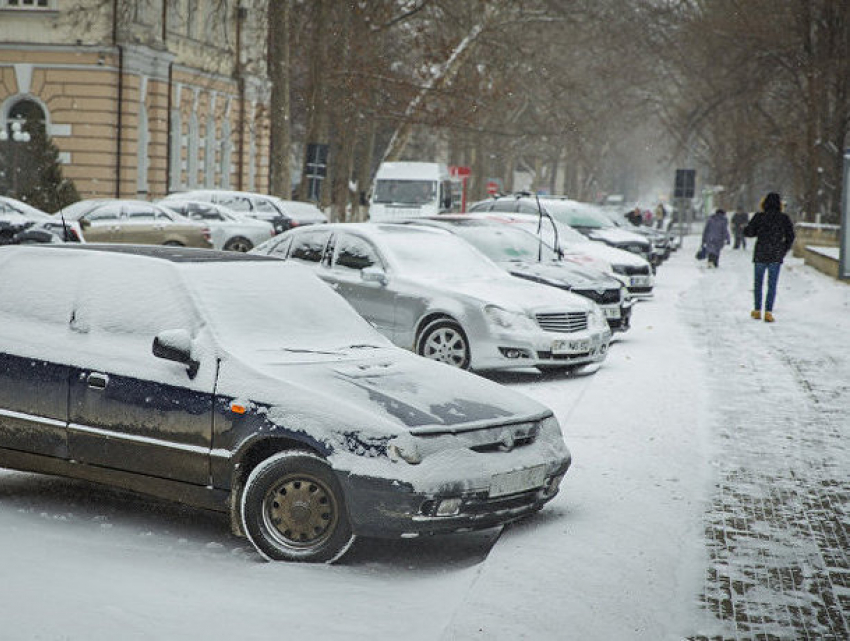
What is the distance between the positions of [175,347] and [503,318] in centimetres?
693

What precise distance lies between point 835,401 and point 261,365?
7497mm

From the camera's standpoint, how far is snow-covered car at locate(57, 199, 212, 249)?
28.4 m

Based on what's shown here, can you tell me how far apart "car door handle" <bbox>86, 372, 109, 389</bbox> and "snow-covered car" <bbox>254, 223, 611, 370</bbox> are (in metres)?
6.05

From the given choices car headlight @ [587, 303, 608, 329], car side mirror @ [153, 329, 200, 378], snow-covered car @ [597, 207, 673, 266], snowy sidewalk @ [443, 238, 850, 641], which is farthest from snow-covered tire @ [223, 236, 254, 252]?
car side mirror @ [153, 329, 200, 378]

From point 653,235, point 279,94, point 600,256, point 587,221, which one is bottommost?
point 653,235

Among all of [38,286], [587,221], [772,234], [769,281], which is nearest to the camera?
[38,286]

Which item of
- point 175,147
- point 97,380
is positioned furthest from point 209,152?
point 97,380

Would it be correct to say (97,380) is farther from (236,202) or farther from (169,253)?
(236,202)

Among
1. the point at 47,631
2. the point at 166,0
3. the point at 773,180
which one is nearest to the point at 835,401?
the point at 47,631

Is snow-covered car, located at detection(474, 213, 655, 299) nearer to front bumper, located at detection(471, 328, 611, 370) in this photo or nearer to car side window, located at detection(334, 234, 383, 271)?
car side window, located at detection(334, 234, 383, 271)

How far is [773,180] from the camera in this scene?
74312mm

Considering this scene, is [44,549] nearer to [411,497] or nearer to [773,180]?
[411,497]

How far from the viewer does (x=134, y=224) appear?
28.9 metres

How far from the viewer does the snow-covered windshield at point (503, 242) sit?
17453 millimetres
